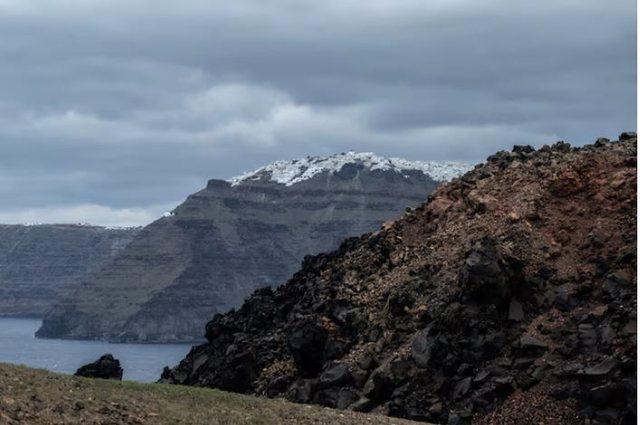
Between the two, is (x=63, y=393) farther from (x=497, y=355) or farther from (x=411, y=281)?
(x=411, y=281)

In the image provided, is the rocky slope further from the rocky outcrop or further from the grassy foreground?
the grassy foreground

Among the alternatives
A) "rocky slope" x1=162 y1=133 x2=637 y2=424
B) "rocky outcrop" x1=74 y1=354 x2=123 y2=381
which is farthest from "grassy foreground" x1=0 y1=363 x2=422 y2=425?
"rocky outcrop" x1=74 y1=354 x2=123 y2=381

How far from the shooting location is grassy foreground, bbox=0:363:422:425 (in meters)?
26.1

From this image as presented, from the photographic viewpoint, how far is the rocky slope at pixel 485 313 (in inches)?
1495

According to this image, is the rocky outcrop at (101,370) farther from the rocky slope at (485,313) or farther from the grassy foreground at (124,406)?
the grassy foreground at (124,406)

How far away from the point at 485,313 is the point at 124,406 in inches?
726

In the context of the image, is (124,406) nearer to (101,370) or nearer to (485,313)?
(485,313)

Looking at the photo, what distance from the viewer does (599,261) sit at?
1738 inches

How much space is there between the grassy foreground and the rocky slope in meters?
7.03

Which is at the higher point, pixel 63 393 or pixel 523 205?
pixel 523 205

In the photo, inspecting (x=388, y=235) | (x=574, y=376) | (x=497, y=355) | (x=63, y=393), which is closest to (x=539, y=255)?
(x=497, y=355)

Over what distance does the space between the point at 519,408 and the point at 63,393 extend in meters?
16.1

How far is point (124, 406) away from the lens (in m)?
28.8

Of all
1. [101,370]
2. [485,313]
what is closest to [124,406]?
[485,313]
